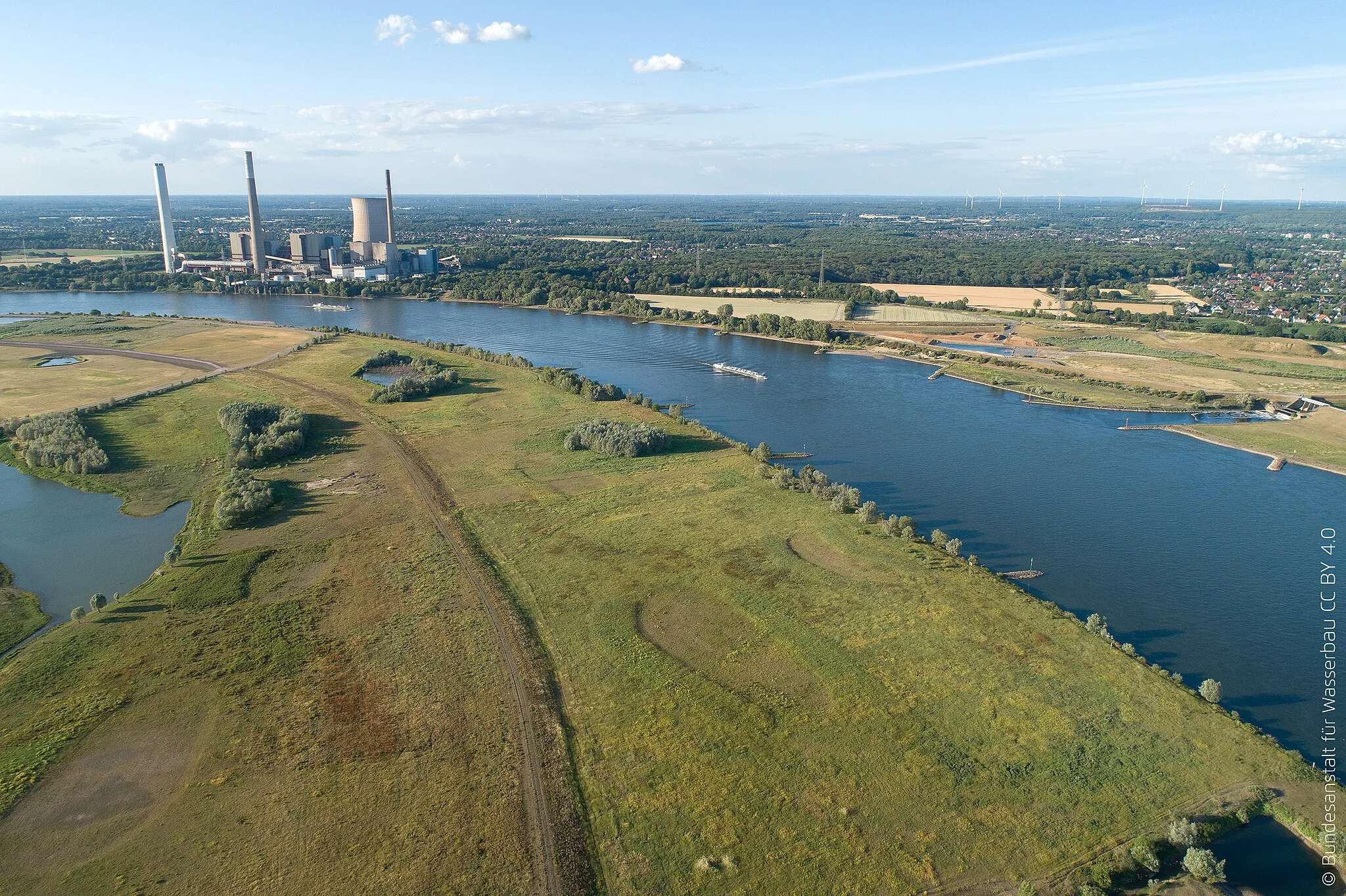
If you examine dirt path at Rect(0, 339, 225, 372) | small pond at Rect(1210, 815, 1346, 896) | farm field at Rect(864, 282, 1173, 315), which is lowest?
small pond at Rect(1210, 815, 1346, 896)

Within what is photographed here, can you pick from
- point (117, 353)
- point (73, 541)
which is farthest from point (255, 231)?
point (73, 541)

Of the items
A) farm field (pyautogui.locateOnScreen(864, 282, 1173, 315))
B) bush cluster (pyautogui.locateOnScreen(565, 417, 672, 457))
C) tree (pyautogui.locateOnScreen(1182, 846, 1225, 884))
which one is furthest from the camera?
farm field (pyautogui.locateOnScreen(864, 282, 1173, 315))

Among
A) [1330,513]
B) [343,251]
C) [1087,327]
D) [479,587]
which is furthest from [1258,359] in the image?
[343,251]

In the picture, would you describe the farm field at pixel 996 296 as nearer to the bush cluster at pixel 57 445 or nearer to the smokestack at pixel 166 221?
the bush cluster at pixel 57 445

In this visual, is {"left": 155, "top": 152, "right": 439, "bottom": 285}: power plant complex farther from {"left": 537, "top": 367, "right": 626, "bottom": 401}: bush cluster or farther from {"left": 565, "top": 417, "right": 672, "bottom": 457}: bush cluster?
{"left": 565, "top": 417, "right": 672, "bottom": 457}: bush cluster

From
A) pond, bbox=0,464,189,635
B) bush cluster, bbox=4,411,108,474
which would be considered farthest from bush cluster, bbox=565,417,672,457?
bush cluster, bbox=4,411,108,474

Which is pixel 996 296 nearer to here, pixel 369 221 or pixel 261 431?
pixel 261 431
